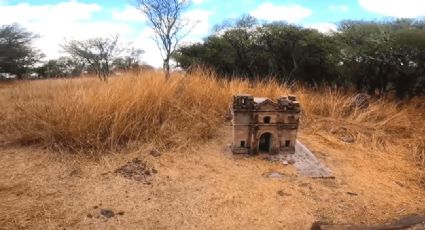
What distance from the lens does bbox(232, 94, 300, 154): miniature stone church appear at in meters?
3.86

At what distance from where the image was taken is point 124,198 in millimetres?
3092

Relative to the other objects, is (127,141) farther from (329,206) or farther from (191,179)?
(329,206)

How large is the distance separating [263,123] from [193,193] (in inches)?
44.0

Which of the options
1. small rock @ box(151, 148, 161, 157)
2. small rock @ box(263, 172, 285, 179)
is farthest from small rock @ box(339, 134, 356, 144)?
small rock @ box(151, 148, 161, 157)

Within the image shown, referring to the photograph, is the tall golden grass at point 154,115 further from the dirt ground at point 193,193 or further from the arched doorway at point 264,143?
the arched doorway at point 264,143

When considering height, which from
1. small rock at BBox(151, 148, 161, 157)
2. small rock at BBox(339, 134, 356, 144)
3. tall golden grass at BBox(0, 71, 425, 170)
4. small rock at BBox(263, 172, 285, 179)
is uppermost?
tall golden grass at BBox(0, 71, 425, 170)

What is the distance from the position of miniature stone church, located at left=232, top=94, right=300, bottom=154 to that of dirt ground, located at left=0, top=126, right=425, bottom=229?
0.62ft

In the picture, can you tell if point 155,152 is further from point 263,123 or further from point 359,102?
point 359,102

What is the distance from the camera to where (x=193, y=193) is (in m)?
3.21

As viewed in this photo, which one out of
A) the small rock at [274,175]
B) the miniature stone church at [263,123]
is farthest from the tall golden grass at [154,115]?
the small rock at [274,175]

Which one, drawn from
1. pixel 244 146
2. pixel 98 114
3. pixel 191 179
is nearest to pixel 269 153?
pixel 244 146

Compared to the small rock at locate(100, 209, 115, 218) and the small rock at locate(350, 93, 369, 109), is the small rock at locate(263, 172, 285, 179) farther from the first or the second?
the small rock at locate(350, 93, 369, 109)

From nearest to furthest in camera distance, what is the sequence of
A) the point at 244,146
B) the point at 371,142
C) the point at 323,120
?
the point at 244,146
the point at 371,142
the point at 323,120

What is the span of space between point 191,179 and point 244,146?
0.78 metres
